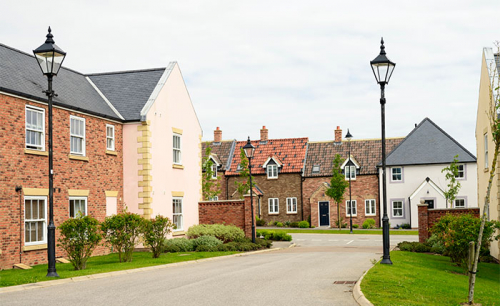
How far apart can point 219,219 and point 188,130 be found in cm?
507

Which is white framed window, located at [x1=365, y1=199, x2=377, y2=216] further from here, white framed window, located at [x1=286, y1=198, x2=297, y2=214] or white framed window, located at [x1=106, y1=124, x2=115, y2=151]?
white framed window, located at [x1=106, y1=124, x2=115, y2=151]

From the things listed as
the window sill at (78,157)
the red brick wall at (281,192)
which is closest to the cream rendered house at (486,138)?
the window sill at (78,157)

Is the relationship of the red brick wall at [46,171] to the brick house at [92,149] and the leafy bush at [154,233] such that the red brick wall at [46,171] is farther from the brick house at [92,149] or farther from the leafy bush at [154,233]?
the leafy bush at [154,233]

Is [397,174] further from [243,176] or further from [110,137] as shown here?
[110,137]

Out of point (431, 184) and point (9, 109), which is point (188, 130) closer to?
point (9, 109)

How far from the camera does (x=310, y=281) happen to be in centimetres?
1385

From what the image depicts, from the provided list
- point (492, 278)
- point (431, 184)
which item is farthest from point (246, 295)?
point (431, 184)

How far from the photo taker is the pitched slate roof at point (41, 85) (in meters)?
19.8

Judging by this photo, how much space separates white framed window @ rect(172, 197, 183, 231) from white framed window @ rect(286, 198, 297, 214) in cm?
2670

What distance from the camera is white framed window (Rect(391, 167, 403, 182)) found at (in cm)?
5141

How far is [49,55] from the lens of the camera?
1512cm

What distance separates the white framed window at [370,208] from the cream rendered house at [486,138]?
990 inches

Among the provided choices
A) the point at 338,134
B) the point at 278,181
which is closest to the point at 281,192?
the point at 278,181

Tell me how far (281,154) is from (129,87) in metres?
30.4
